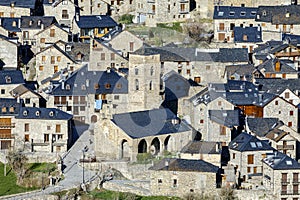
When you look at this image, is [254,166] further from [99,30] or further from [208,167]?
[99,30]

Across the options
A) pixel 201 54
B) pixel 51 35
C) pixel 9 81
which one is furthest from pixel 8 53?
pixel 201 54

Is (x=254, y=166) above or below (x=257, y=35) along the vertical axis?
below

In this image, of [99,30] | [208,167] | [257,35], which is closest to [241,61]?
[257,35]

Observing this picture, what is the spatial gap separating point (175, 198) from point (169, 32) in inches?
854

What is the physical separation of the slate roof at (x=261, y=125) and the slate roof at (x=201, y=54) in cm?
880

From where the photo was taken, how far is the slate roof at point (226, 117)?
64188 millimetres

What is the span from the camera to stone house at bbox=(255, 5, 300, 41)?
7872 centimetres

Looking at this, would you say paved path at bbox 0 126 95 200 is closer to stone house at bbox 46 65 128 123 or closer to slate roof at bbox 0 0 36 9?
stone house at bbox 46 65 128 123

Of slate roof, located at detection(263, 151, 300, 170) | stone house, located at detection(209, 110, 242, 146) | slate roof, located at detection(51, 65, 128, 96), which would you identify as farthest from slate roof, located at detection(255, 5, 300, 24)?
slate roof, located at detection(263, 151, 300, 170)

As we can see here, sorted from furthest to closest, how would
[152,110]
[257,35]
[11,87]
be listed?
[257,35]
[11,87]
[152,110]

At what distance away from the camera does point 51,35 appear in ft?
253

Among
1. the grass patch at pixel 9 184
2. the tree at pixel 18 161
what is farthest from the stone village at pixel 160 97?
the grass patch at pixel 9 184

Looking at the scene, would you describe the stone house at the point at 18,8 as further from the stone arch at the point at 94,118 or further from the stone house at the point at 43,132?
the stone house at the point at 43,132

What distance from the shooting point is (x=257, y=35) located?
255 ft
